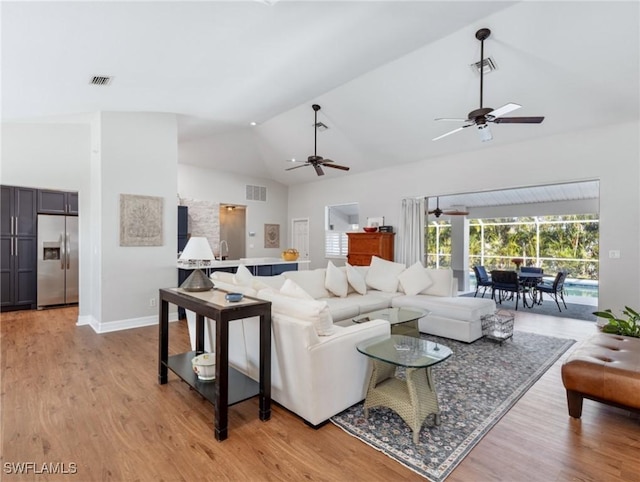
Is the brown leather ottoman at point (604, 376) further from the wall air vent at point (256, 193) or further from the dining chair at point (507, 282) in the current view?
the wall air vent at point (256, 193)

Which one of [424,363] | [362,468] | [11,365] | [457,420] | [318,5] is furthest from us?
[11,365]

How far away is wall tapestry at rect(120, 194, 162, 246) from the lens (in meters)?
4.96

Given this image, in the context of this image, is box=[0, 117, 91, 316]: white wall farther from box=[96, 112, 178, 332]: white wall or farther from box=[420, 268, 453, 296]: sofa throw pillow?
box=[420, 268, 453, 296]: sofa throw pillow

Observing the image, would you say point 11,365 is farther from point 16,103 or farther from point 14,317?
point 16,103

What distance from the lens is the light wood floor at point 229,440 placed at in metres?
1.85

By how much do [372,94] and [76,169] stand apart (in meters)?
5.25

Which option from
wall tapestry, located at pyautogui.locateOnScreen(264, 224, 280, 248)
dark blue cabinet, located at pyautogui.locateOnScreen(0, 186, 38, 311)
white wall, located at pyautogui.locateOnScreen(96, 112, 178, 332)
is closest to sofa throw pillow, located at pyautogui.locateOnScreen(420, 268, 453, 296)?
white wall, located at pyautogui.locateOnScreen(96, 112, 178, 332)

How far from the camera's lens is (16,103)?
Answer: 4223 millimetres

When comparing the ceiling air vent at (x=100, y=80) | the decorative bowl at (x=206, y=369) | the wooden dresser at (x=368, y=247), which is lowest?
the decorative bowl at (x=206, y=369)

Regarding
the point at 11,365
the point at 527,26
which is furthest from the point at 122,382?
the point at 527,26

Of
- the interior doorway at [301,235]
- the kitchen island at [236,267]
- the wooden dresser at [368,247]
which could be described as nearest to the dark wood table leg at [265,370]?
the kitchen island at [236,267]

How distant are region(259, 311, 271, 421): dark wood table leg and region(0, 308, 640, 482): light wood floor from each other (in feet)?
0.31

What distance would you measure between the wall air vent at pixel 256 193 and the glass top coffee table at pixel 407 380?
7435 mm

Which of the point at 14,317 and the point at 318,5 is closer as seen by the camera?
the point at 318,5
